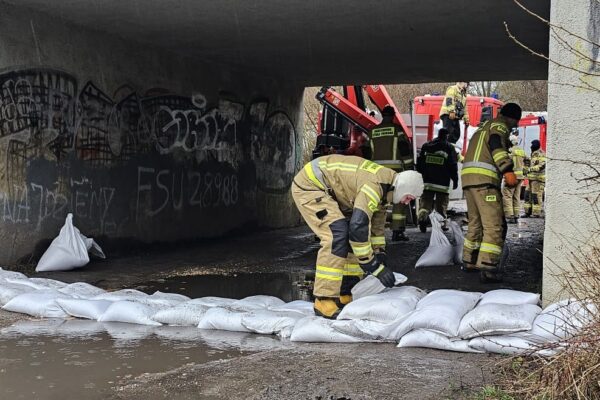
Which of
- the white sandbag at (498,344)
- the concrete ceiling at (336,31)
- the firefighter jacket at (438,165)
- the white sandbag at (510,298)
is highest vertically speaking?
the concrete ceiling at (336,31)

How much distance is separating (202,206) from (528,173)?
7.78 m

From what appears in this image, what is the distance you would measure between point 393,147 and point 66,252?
4642 mm

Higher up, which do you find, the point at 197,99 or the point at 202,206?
the point at 197,99

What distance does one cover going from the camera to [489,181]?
634cm

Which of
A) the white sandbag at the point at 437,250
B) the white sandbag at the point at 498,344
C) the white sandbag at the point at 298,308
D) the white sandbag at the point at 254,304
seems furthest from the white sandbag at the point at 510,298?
the white sandbag at the point at 437,250

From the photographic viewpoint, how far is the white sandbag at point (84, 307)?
4930 mm

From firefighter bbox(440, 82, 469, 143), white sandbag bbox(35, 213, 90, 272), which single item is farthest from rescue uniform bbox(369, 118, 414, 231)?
white sandbag bbox(35, 213, 90, 272)

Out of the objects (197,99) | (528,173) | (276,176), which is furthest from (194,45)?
(528,173)

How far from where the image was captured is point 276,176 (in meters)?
12.5

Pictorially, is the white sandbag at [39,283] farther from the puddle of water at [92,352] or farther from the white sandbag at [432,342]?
the white sandbag at [432,342]

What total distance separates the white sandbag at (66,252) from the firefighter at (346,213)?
3.25m

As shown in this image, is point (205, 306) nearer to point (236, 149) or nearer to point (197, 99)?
point (197, 99)

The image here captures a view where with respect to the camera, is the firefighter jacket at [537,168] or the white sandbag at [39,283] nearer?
the white sandbag at [39,283]

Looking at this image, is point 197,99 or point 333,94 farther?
point 333,94
